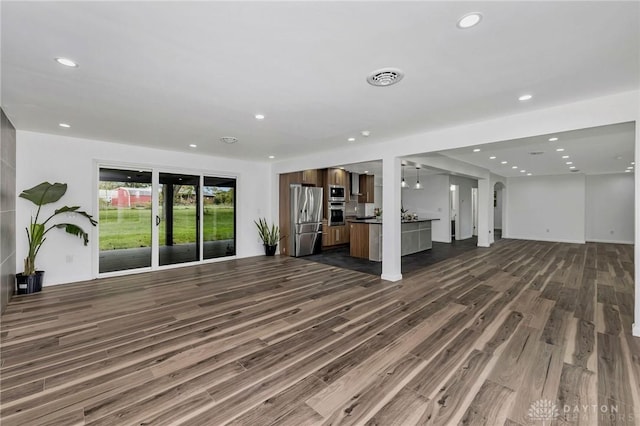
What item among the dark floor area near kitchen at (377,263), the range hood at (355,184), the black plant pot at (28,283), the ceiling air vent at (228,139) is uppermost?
the ceiling air vent at (228,139)

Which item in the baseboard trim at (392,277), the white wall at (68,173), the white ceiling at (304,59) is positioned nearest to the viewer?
the white ceiling at (304,59)

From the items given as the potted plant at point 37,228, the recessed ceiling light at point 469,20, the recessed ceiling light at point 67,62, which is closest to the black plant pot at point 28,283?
the potted plant at point 37,228

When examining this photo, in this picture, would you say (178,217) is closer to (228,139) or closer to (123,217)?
(123,217)

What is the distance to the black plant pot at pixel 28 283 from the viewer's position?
165 inches

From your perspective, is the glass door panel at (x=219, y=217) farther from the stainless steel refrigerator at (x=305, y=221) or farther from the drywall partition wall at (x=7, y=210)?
the drywall partition wall at (x=7, y=210)

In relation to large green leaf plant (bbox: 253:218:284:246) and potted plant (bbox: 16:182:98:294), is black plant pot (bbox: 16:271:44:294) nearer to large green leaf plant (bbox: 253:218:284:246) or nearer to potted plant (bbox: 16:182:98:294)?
potted plant (bbox: 16:182:98:294)

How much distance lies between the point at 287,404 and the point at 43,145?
5746mm

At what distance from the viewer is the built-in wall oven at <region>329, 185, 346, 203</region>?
8.65 m

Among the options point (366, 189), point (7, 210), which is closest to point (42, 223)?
point (7, 210)

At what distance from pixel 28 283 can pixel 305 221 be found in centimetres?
546

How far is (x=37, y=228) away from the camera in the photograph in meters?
4.37

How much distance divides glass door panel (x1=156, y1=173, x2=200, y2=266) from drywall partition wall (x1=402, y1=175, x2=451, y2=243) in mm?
8211

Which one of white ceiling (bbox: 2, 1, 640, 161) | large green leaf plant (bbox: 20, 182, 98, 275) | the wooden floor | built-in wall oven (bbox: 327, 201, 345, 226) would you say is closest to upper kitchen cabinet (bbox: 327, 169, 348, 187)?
built-in wall oven (bbox: 327, 201, 345, 226)

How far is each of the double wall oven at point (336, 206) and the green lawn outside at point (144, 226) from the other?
10.3 feet
